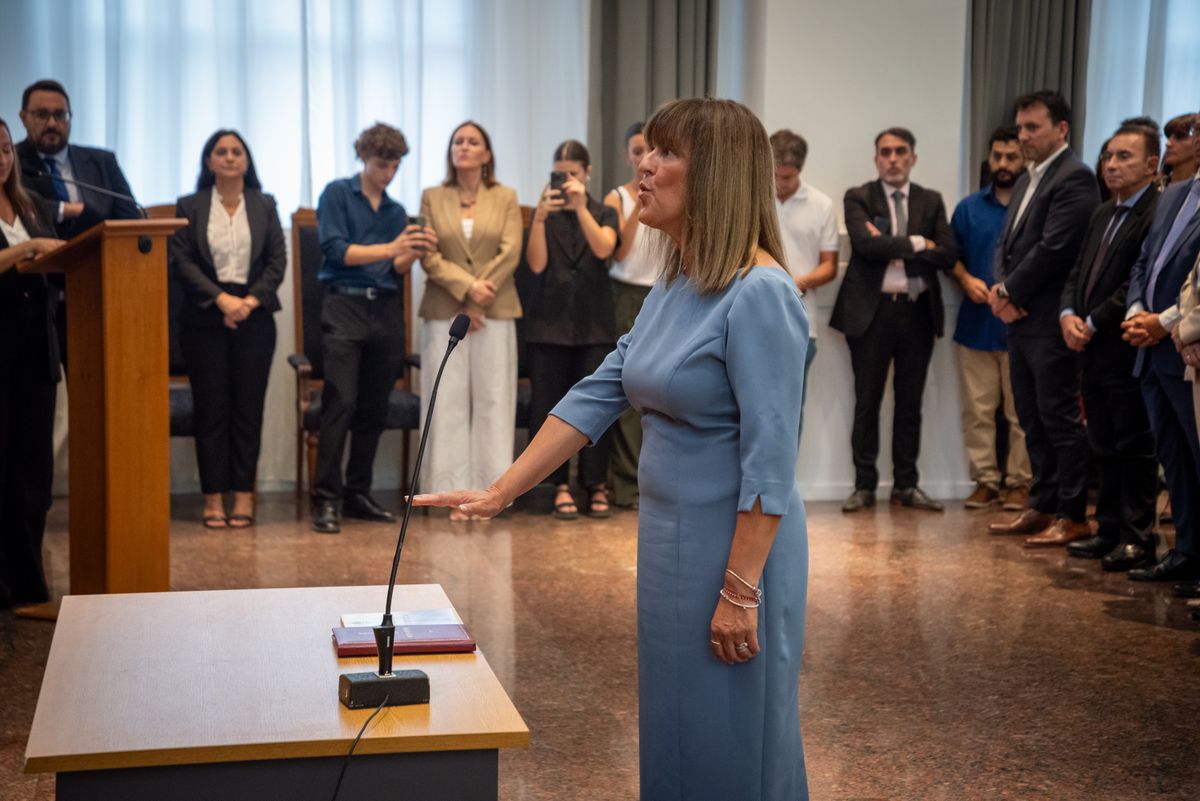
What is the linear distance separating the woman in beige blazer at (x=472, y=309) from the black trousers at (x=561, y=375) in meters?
0.10

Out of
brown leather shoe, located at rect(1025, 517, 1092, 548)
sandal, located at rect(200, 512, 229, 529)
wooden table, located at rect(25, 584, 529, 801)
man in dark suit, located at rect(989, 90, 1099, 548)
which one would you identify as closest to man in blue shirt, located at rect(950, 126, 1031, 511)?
man in dark suit, located at rect(989, 90, 1099, 548)

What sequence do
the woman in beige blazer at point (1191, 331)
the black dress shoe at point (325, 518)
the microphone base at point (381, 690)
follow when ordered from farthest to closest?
the black dress shoe at point (325, 518) < the woman in beige blazer at point (1191, 331) < the microphone base at point (381, 690)

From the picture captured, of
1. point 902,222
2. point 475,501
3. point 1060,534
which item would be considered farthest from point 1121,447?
point 475,501

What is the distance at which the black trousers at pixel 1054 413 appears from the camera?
5.56 metres

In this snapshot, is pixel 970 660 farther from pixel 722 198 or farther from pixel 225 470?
pixel 225 470

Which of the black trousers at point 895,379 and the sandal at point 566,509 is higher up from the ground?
the black trousers at point 895,379

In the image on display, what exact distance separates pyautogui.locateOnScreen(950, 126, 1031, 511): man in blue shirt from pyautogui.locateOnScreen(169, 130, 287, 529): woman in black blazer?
3.19m

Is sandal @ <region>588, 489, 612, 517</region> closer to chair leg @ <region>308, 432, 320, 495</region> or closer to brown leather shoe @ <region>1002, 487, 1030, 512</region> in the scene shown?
chair leg @ <region>308, 432, 320, 495</region>

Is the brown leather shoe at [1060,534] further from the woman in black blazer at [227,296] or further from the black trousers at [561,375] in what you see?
the woman in black blazer at [227,296]

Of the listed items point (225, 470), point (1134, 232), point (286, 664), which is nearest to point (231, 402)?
point (225, 470)

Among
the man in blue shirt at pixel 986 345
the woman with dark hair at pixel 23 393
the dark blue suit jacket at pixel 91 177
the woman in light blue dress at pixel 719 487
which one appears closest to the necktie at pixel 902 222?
the man in blue shirt at pixel 986 345

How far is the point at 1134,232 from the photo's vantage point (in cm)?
511

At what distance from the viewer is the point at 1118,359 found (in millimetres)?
5184

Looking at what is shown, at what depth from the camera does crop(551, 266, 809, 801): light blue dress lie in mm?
1886
